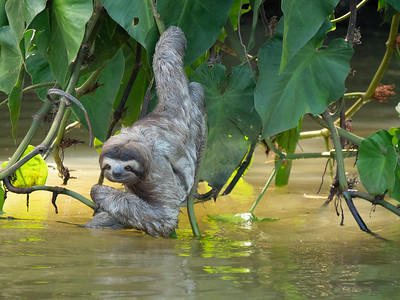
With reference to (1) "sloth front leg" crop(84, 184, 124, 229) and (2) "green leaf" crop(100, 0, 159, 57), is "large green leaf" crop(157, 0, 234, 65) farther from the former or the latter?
(1) "sloth front leg" crop(84, 184, 124, 229)

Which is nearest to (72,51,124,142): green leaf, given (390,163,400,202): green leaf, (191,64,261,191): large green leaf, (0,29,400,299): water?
(0,29,400,299): water

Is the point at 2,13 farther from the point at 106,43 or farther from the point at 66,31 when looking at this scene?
the point at 106,43

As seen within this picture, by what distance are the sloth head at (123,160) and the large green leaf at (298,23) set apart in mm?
667

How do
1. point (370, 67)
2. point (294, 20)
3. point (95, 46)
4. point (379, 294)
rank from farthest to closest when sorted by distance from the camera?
point (370, 67), point (95, 46), point (294, 20), point (379, 294)

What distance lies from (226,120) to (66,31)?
37.2 inches

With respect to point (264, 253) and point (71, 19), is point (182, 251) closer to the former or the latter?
point (264, 253)

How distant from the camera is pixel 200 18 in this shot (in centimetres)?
358

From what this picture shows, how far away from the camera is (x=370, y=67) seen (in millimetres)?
12148

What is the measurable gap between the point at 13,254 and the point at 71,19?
3.09ft

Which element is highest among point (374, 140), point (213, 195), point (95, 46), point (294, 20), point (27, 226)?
point (294, 20)

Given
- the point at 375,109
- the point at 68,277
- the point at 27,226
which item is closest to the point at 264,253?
the point at 68,277

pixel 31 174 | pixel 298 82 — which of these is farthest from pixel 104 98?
pixel 298 82

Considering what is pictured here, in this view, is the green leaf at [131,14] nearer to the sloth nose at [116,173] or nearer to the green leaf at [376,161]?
the sloth nose at [116,173]

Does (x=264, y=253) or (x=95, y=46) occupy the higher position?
(x=95, y=46)
